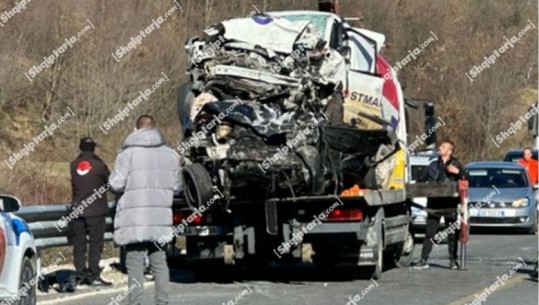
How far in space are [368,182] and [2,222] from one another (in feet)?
22.3

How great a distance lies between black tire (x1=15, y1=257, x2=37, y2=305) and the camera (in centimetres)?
1184

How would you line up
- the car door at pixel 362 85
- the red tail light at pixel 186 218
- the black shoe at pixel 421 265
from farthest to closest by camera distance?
the black shoe at pixel 421 265
the car door at pixel 362 85
the red tail light at pixel 186 218

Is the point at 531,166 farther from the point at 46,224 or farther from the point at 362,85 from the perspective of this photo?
the point at 46,224

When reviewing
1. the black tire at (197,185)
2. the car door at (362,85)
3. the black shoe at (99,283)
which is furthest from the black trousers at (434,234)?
the black shoe at (99,283)

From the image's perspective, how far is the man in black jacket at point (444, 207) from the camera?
18.5 metres

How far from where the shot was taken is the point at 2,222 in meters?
11.4

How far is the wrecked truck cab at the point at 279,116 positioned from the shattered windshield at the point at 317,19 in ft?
0.07

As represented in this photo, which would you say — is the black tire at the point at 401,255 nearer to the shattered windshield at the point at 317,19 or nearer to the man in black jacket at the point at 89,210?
the shattered windshield at the point at 317,19

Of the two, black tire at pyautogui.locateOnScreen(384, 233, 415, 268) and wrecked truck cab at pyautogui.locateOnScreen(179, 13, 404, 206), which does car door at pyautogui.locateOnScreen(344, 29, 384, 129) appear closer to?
wrecked truck cab at pyautogui.locateOnScreen(179, 13, 404, 206)

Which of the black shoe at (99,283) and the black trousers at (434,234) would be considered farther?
the black trousers at (434,234)

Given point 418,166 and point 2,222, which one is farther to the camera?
point 418,166

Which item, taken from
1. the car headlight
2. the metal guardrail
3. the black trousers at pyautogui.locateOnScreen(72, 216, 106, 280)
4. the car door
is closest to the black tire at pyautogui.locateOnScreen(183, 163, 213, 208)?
the black trousers at pyautogui.locateOnScreen(72, 216, 106, 280)

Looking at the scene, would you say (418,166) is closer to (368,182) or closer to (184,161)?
(368,182)

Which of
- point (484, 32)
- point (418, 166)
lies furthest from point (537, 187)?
point (484, 32)
